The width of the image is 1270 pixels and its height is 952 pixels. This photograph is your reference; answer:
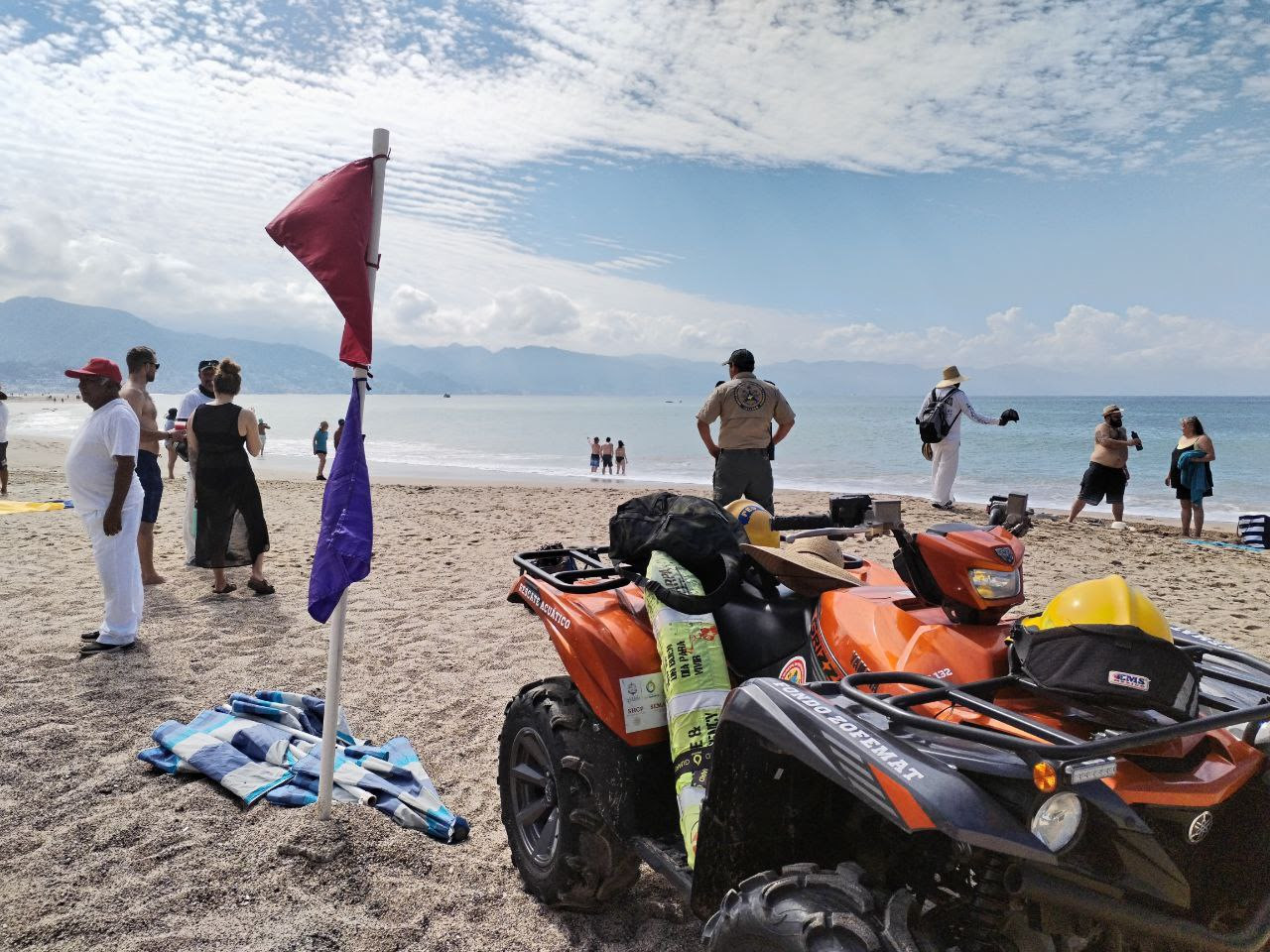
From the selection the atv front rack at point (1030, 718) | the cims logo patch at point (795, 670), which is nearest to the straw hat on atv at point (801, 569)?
the cims logo patch at point (795, 670)

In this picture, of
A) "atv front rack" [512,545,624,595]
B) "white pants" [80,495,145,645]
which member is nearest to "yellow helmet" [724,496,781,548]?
"atv front rack" [512,545,624,595]

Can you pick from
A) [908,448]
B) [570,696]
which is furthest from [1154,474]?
[570,696]

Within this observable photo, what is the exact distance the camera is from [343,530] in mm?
3195

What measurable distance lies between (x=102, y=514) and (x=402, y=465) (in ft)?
78.1

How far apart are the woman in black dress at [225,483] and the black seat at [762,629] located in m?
5.27

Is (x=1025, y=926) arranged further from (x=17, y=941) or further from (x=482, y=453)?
(x=482, y=453)

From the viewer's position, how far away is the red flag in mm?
3105

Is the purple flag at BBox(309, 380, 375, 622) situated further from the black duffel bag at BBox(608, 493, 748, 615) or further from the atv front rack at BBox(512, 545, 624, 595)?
the black duffel bag at BBox(608, 493, 748, 615)

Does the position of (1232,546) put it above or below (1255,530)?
below

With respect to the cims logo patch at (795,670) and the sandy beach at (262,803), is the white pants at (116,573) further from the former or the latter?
the cims logo patch at (795,670)

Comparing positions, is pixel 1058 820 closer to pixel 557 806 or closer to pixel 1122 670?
pixel 1122 670

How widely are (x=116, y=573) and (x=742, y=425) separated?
15.0 feet

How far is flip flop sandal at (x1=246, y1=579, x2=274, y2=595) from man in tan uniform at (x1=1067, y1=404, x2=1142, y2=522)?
415 inches

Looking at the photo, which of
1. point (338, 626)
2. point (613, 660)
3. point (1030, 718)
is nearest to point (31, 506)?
point (338, 626)
